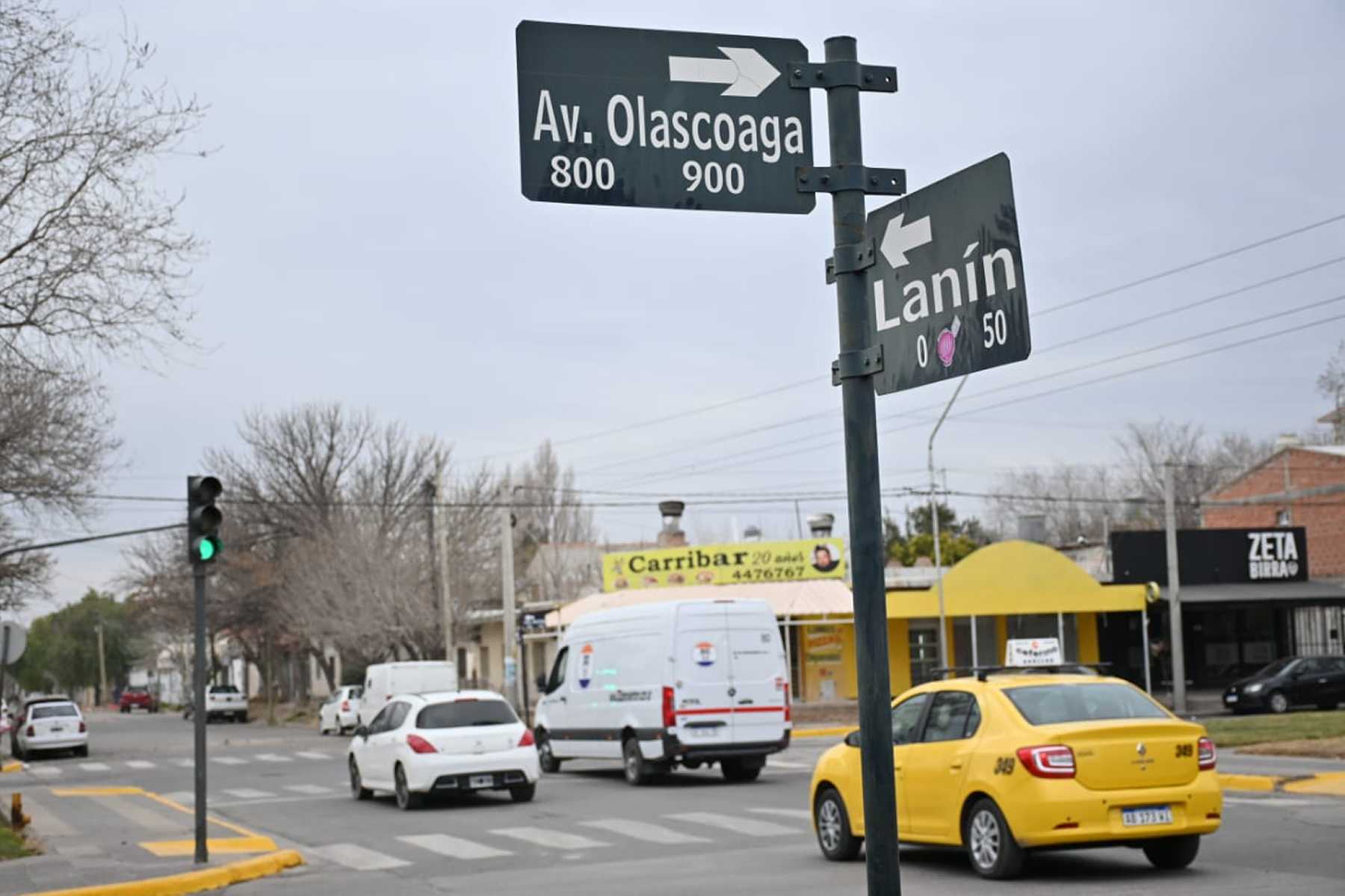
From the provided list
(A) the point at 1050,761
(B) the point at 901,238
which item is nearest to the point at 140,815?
(A) the point at 1050,761

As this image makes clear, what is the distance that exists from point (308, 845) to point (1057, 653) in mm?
17600

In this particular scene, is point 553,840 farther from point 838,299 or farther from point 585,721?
point 838,299

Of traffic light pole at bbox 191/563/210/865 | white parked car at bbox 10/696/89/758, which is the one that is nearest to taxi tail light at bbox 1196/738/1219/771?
traffic light pole at bbox 191/563/210/865

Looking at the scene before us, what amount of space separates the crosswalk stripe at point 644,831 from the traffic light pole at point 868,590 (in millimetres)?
13452

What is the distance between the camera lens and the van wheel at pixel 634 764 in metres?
26.0

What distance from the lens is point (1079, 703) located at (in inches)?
524

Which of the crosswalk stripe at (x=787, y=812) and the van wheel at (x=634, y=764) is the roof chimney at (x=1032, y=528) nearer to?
the van wheel at (x=634, y=764)

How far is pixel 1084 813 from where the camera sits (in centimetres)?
1246

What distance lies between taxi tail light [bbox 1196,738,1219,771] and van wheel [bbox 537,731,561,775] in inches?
705

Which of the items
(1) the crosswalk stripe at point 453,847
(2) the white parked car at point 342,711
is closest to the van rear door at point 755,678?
(1) the crosswalk stripe at point 453,847

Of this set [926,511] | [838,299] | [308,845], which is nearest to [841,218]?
[838,299]

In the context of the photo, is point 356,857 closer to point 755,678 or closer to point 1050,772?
point 1050,772

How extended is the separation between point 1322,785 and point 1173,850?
771cm

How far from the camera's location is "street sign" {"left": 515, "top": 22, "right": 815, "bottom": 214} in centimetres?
498
